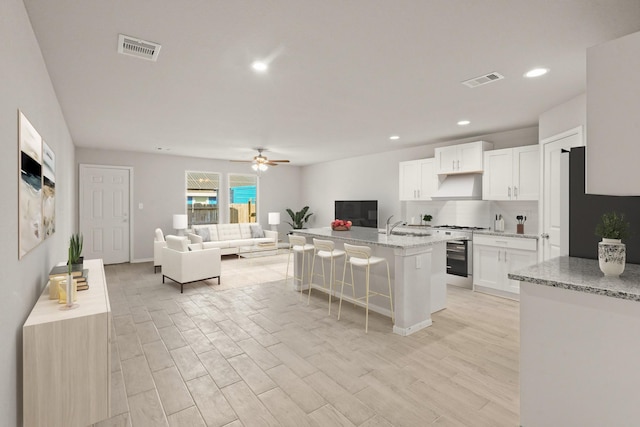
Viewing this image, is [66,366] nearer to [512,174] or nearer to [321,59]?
[321,59]

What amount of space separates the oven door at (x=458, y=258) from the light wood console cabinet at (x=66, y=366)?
4.92 meters

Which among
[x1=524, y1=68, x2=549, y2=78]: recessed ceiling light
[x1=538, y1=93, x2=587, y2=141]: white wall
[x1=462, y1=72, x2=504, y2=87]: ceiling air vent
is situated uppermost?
[x1=524, y1=68, x2=549, y2=78]: recessed ceiling light

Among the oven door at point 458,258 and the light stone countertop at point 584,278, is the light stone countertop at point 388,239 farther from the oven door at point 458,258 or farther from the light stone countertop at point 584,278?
the light stone countertop at point 584,278

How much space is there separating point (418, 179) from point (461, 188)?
928mm

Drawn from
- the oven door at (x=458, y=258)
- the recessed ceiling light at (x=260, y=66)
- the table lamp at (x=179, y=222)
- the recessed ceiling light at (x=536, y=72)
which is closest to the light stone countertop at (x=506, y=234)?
the oven door at (x=458, y=258)

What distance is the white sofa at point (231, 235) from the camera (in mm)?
7969

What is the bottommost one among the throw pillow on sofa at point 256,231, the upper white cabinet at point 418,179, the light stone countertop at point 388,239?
the throw pillow on sofa at point 256,231

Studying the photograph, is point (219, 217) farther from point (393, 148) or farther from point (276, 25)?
point (276, 25)

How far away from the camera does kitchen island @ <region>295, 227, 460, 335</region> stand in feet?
11.7

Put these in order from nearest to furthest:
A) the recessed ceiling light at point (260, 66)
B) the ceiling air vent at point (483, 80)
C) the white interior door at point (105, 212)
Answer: the recessed ceiling light at point (260, 66) < the ceiling air vent at point (483, 80) < the white interior door at point (105, 212)

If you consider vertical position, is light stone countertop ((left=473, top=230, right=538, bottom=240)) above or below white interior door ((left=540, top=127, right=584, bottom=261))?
below

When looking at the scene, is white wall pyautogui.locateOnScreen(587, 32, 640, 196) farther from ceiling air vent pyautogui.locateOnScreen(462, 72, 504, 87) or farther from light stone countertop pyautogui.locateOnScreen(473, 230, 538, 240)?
light stone countertop pyautogui.locateOnScreen(473, 230, 538, 240)

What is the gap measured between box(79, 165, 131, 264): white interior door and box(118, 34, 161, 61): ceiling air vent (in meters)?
5.81

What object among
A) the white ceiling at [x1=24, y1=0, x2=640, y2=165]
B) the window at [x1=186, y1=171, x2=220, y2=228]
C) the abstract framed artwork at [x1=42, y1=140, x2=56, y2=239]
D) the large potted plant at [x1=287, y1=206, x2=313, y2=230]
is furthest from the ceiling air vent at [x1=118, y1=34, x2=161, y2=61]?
the large potted plant at [x1=287, y1=206, x2=313, y2=230]
